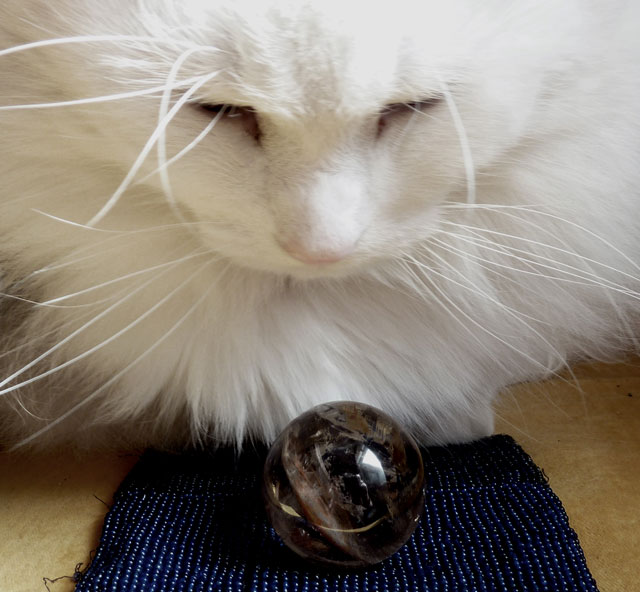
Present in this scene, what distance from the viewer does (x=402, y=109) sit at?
0.53 meters

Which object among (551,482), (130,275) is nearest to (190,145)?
(130,275)

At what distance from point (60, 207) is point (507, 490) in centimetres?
52

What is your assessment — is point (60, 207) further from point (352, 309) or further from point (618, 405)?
point (618, 405)

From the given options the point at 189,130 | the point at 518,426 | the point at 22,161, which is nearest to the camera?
the point at 189,130

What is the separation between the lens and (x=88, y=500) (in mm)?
783

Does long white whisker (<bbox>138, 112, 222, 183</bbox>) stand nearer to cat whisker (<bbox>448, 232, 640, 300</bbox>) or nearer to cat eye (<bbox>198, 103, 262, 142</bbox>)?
cat eye (<bbox>198, 103, 262, 142</bbox>)

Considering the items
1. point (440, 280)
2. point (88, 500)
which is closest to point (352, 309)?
point (440, 280)

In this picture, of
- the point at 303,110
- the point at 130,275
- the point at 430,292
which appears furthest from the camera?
the point at 430,292

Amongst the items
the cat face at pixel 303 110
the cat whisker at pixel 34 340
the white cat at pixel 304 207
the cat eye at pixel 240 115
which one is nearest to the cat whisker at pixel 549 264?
the white cat at pixel 304 207

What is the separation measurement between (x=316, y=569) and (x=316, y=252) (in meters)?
0.32

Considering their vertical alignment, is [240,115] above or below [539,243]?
above

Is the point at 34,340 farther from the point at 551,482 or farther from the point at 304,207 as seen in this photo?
the point at 551,482

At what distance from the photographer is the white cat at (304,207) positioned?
0.49m

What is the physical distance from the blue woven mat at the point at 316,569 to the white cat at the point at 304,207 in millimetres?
70
